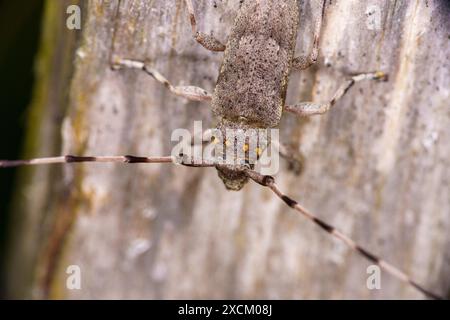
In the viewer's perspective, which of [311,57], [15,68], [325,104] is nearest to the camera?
[311,57]

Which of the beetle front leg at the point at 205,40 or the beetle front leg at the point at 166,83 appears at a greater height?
the beetle front leg at the point at 205,40

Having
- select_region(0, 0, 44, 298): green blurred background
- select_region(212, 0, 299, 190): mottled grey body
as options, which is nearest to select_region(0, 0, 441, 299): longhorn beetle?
select_region(212, 0, 299, 190): mottled grey body

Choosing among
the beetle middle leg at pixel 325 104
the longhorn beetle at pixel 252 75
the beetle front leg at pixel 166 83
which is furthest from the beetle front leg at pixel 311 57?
the beetle front leg at pixel 166 83

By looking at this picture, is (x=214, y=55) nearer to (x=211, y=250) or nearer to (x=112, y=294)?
(x=211, y=250)

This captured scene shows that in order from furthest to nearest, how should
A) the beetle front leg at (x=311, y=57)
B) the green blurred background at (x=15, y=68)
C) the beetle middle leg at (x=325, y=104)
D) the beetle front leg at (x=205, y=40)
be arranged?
1. the green blurred background at (x=15, y=68)
2. the beetle middle leg at (x=325, y=104)
3. the beetle front leg at (x=205, y=40)
4. the beetle front leg at (x=311, y=57)

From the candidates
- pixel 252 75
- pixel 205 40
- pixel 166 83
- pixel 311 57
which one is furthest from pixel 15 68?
pixel 311 57

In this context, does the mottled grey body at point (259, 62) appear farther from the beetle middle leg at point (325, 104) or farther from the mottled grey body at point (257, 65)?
the beetle middle leg at point (325, 104)

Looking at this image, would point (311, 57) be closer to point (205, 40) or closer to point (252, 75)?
point (252, 75)
